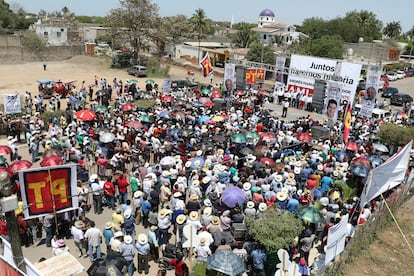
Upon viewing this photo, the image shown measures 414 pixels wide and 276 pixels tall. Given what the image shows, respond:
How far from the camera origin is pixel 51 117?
845 inches

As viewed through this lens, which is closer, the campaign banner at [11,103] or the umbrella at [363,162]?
the umbrella at [363,162]

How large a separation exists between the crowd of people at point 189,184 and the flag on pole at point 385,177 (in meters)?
0.48

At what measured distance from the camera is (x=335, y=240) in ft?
27.3

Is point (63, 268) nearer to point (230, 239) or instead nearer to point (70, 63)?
point (230, 239)

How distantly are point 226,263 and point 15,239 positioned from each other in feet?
12.4

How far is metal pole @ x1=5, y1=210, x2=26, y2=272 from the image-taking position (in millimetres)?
5332

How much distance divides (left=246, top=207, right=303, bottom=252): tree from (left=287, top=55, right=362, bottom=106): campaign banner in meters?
15.7

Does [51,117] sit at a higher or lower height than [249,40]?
lower

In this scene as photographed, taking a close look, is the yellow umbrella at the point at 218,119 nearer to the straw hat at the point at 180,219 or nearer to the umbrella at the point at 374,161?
the umbrella at the point at 374,161

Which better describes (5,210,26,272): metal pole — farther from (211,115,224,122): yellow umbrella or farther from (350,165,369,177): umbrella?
(211,115,224,122): yellow umbrella

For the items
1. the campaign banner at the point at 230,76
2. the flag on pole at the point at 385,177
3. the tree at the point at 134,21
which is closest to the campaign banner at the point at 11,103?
the campaign banner at the point at 230,76

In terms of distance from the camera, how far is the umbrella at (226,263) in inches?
285

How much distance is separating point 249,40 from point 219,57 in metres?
13.8

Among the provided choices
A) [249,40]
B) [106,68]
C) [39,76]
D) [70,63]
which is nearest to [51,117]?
[39,76]
